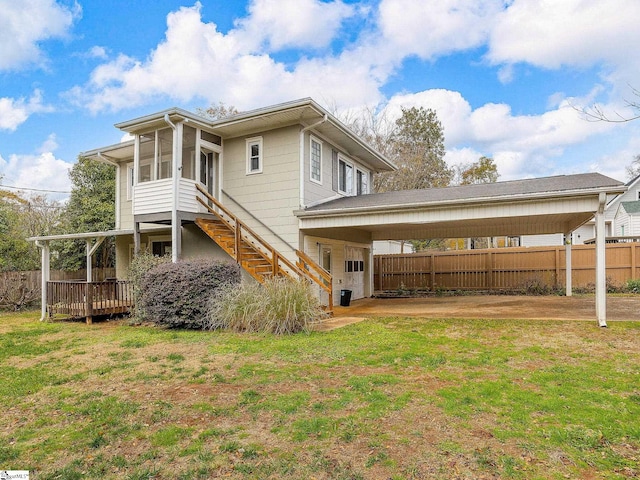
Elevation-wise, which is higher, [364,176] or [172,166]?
[364,176]

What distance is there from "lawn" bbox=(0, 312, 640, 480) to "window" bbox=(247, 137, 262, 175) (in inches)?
247

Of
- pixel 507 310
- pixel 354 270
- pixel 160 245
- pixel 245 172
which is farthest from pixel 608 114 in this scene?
pixel 160 245

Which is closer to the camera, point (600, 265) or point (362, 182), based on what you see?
point (600, 265)

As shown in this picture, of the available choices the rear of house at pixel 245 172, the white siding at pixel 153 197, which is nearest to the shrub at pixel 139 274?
the rear of house at pixel 245 172

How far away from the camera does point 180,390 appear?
4.73m

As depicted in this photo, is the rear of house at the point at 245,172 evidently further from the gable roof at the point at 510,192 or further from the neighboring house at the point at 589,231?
the neighboring house at the point at 589,231

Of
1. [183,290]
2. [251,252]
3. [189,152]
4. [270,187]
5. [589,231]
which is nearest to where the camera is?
[183,290]

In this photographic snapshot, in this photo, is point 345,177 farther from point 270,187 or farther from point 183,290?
point 183,290

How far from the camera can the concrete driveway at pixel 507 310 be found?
375 inches

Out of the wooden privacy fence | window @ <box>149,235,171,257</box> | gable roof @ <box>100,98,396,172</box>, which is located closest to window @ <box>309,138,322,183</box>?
gable roof @ <box>100,98,396,172</box>

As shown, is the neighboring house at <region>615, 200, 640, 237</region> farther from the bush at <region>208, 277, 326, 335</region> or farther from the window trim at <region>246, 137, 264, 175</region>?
the bush at <region>208, 277, 326, 335</region>

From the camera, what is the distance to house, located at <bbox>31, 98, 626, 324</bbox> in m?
9.88

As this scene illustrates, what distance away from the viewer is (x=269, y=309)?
8.07m

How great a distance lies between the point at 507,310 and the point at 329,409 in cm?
844
